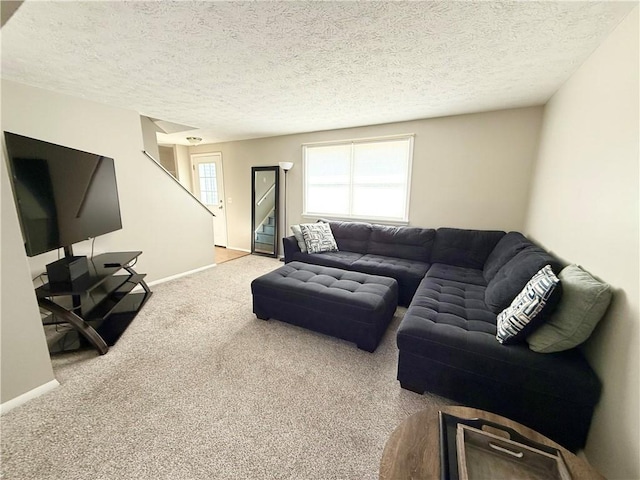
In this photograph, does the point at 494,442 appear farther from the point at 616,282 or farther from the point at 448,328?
the point at 616,282

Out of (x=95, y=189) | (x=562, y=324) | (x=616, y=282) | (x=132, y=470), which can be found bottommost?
(x=132, y=470)

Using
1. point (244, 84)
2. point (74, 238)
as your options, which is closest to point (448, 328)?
point (244, 84)

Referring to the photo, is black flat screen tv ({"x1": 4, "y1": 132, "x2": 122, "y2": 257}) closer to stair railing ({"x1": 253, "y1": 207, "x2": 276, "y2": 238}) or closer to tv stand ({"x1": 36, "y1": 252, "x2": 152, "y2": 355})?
tv stand ({"x1": 36, "y1": 252, "x2": 152, "y2": 355})

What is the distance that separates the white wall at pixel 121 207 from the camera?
1.47 m

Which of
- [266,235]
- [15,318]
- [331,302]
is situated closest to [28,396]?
[15,318]

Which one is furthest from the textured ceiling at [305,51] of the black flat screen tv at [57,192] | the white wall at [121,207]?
the black flat screen tv at [57,192]

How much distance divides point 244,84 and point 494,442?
9.53 ft

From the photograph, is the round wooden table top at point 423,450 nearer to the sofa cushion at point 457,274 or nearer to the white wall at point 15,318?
the sofa cushion at point 457,274

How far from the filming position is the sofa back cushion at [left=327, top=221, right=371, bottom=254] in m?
3.68

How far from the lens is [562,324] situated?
1301mm

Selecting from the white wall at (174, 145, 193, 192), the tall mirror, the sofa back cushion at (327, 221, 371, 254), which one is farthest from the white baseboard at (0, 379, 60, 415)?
the white wall at (174, 145, 193, 192)

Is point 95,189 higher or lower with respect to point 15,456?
higher

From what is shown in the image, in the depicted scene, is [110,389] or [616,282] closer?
[616,282]

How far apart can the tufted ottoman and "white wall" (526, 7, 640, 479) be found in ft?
4.08
